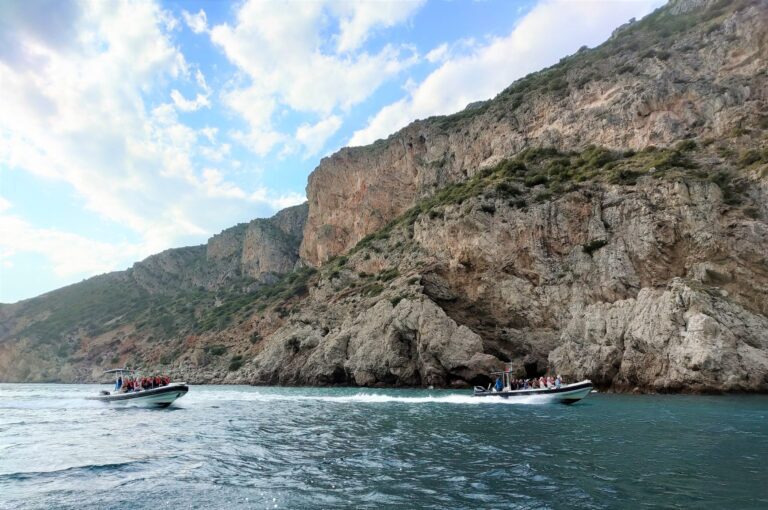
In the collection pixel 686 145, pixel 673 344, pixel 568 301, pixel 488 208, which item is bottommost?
pixel 673 344

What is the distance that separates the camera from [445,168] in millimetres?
83500

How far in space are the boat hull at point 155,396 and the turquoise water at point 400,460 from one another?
20.3ft

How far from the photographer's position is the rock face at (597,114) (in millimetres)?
48594

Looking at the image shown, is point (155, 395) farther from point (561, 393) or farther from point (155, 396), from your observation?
point (561, 393)

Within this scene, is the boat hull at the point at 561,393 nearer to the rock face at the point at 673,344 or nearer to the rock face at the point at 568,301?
the rock face at the point at 673,344


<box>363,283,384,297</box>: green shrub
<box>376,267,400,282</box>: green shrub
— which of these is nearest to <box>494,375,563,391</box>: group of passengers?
<box>363,283,384,297</box>: green shrub

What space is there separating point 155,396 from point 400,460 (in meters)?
23.7

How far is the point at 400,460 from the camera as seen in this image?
1338 cm

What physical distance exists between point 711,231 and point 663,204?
4796 millimetres

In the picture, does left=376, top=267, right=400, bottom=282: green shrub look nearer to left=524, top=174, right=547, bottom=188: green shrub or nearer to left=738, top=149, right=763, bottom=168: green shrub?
left=524, top=174, right=547, bottom=188: green shrub

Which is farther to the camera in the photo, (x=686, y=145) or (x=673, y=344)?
(x=686, y=145)

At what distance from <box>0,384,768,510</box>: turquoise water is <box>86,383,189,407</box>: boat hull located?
20.3ft

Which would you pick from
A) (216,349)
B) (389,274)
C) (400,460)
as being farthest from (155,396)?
(216,349)

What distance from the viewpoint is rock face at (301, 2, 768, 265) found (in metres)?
48.6
